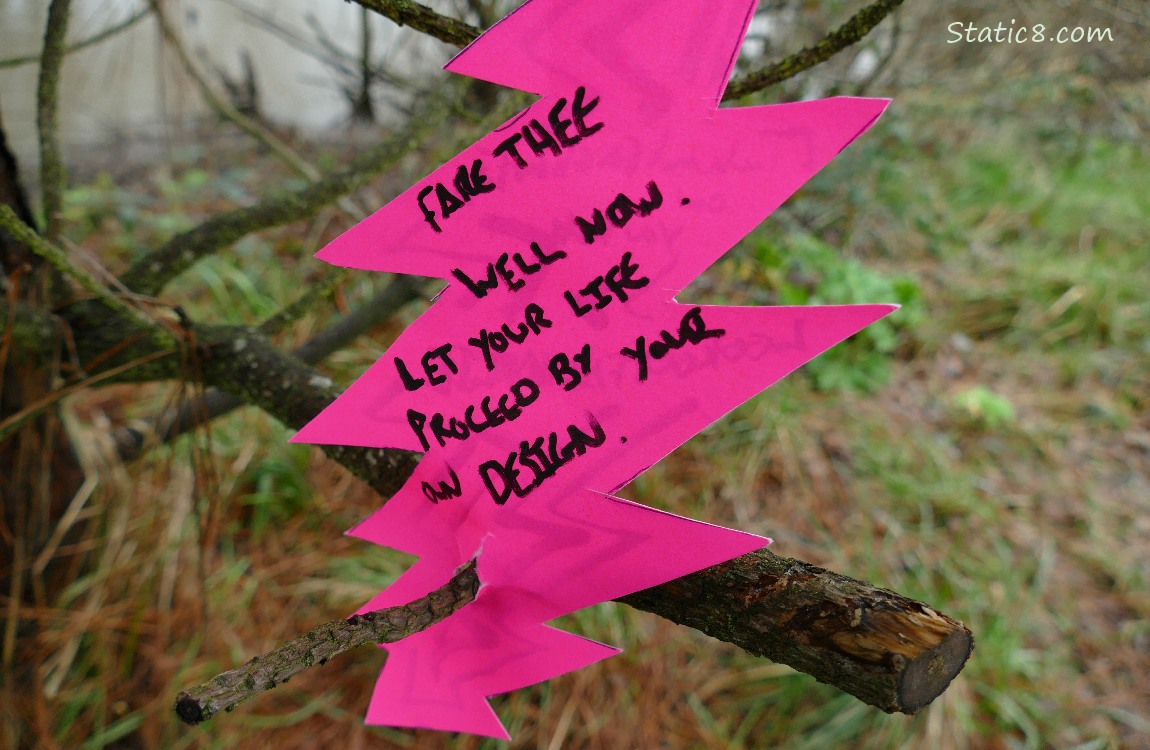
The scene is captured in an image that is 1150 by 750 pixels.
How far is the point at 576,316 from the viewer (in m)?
0.49

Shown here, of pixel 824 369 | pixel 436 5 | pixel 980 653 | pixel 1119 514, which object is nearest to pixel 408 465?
pixel 436 5

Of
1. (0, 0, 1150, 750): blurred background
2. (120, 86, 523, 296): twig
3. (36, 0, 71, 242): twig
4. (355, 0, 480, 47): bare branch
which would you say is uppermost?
(36, 0, 71, 242): twig

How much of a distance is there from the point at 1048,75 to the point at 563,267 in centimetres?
325

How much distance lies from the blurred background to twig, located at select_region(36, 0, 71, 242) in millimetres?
212

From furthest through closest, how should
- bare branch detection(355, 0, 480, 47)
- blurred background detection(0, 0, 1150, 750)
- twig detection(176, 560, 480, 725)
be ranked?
1. blurred background detection(0, 0, 1150, 750)
2. bare branch detection(355, 0, 480, 47)
3. twig detection(176, 560, 480, 725)

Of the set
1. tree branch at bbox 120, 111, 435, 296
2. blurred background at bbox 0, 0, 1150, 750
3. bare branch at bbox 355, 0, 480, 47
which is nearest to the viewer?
bare branch at bbox 355, 0, 480, 47

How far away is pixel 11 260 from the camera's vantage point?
0.87 m

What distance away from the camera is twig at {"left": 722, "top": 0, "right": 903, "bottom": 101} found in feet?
1.72

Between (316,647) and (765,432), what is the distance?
1841 millimetres

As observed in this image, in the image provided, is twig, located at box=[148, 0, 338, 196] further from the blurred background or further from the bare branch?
the bare branch

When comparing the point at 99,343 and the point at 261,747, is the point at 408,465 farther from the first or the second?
the point at 261,747

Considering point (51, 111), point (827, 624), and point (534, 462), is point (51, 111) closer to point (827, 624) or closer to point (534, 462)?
point (534, 462)

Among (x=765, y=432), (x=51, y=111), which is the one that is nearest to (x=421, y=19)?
(x=51, y=111)

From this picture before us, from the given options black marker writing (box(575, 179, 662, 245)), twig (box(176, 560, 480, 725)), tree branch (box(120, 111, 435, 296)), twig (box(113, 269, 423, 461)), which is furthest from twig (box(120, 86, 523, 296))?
twig (box(176, 560, 480, 725))
